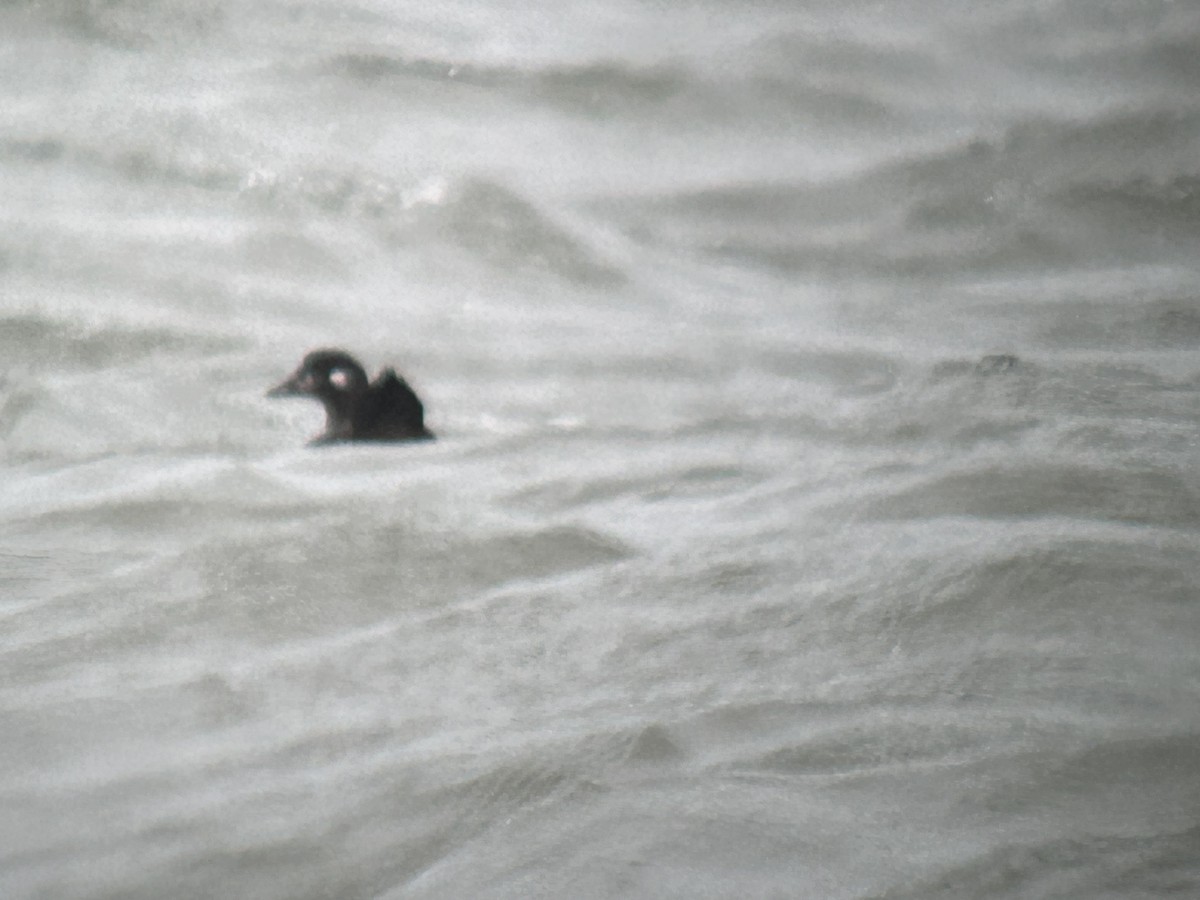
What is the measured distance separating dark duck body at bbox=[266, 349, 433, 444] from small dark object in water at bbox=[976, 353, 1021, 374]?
1473mm

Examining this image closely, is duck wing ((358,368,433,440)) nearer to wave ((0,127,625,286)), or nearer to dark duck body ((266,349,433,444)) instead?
dark duck body ((266,349,433,444))

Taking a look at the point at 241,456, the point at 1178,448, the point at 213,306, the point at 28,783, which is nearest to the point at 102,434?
the point at 241,456

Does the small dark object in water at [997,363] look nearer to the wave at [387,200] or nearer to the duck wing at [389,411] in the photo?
the wave at [387,200]

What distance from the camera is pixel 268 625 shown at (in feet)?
9.52

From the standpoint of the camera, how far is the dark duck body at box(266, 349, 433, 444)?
152 inches

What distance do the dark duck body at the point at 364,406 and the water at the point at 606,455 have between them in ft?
0.23

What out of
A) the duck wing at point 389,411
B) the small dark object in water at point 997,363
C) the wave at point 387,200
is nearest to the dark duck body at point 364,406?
the duck wing at point 389,411

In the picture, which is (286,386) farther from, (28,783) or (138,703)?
(28,783)

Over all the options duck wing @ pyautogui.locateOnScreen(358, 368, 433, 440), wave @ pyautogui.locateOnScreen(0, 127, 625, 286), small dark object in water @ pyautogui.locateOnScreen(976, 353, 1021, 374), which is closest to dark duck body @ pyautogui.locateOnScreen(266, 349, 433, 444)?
duck wing @ pyautogui.locateOnScreen(358, 368, 433, 440)

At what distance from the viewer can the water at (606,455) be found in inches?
88.5

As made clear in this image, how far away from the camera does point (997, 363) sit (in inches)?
164

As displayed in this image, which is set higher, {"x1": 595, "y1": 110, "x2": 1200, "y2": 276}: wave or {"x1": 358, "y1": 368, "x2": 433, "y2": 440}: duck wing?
{"x1": 595, "y1": 110, "x2": 1200, "y2": 276}: wave

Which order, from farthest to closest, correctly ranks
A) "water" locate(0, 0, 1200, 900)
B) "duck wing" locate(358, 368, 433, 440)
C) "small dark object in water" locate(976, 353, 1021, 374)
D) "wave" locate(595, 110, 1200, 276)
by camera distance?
"wave" locate(595, 110, 1200, 276) < "small dark object in water" locate(976, 353, 1021, 374) < "duck wing" locate(358, 368, 433, 440) < "water" locate(0, 0, 1200, 900)

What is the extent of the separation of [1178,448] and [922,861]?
1.71 metres
